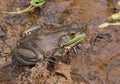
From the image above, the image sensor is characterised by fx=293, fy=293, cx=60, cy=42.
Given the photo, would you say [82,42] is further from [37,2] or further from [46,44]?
[37,2]

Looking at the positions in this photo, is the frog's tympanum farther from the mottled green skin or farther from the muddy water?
the muddy water

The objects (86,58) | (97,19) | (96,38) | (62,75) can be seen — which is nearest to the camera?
(62,75)

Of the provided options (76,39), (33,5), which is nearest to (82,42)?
(76,39)

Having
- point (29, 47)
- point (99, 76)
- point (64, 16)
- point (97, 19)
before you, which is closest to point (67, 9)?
point (64, 16)

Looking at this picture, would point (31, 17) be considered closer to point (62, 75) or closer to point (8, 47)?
point (8, 47)

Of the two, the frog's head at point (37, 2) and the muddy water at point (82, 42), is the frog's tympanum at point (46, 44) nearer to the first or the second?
the muddy water at point (82, 42)

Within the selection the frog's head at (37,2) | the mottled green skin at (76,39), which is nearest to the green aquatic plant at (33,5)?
the frog's head at (37,2)
